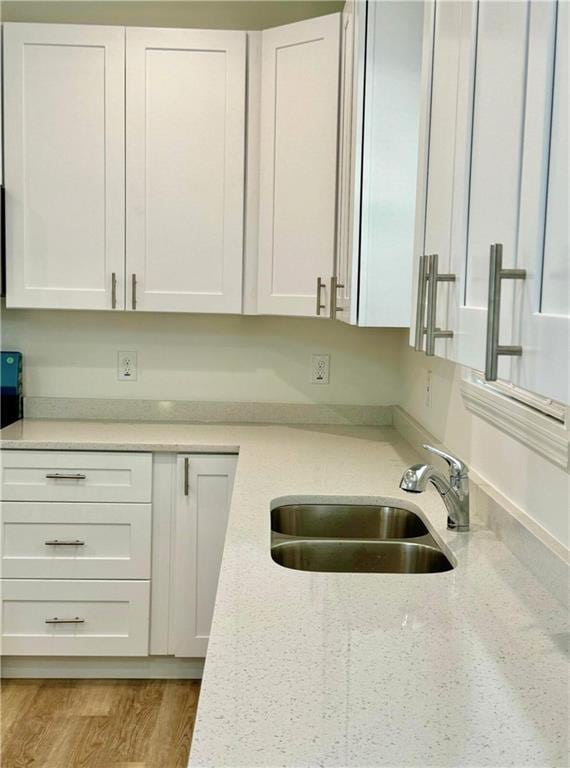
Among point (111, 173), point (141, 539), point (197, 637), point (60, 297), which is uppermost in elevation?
point (111, 173)

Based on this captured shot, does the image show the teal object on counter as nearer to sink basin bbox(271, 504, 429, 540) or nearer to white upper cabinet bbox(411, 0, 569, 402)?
sink basin bbox(271, 504, 429, 540)

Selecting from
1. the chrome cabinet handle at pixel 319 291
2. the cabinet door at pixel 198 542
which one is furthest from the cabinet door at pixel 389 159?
the cabinet door at pixel 198 542

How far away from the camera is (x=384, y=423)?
11.8ft

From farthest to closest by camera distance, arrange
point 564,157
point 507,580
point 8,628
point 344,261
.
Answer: point 8,628 < point 344,261 < point 507,580 < point 564,157

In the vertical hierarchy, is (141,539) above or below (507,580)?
below

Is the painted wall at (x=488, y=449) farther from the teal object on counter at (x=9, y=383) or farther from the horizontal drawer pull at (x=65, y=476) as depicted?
the teal object on counter at (x=9, y=383)

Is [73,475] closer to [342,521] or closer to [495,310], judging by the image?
[342,521]

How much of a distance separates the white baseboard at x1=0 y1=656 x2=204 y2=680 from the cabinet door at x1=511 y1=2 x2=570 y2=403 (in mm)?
2538

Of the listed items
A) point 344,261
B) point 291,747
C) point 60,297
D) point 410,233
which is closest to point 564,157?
point 291,747

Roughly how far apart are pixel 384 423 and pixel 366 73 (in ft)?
Result: 4.97

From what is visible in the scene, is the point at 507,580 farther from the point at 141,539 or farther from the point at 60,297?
the point at 60,297

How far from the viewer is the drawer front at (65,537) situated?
3037mm

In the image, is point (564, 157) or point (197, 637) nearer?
point (564, 157)

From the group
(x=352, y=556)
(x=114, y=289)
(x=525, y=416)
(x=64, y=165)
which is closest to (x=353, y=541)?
Answer: (x=352, y=556)
